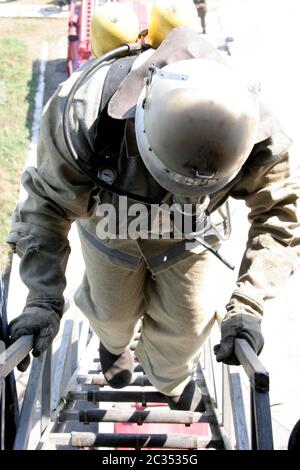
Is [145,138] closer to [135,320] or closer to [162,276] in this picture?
[162,276]

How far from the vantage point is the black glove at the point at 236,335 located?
2018mm

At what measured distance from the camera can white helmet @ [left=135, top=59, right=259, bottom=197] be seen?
1520mm

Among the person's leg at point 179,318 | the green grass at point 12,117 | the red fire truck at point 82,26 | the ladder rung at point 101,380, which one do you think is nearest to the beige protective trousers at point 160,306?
the person's leg at point 179,318

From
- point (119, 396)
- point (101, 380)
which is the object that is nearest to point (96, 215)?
point (119, 396)

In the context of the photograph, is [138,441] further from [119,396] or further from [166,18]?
[166,18]

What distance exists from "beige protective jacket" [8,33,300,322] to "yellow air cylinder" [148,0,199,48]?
14.7 inches

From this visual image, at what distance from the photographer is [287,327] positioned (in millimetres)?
4141

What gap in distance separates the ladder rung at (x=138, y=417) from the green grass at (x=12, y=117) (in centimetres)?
220

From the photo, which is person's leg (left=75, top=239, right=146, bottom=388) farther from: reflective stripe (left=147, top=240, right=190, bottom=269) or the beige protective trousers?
reflective stripe (left=147, top=240, right=190, bottom=269)

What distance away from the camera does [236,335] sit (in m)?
2.04

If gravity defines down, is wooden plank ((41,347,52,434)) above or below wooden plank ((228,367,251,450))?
above

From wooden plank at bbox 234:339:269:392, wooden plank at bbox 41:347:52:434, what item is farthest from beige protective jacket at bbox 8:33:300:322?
wooden plank at bbox 41:347:52:434

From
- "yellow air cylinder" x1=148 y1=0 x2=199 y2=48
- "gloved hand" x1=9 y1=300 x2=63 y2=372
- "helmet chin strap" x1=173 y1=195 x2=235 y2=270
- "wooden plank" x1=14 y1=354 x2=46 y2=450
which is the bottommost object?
"wooden plank" x1=14 y1=354 x2=46 y2=450

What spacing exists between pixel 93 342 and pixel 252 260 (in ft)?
6.36
